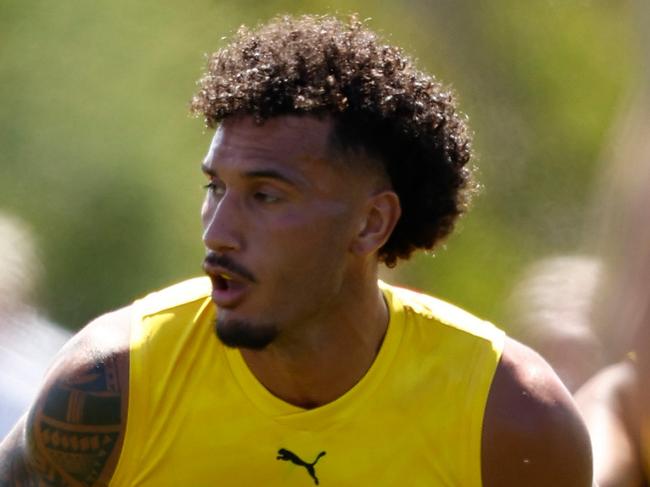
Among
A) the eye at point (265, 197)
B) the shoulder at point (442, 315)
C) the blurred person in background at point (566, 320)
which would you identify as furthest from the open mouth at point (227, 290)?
the blurred person in background at point (566, 320)

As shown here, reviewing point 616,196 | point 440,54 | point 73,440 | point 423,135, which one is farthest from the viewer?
point 440,54

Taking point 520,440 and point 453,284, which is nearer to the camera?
point 520,440

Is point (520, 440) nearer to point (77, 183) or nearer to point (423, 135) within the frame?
point (423, 135)

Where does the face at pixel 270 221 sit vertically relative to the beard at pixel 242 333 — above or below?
above

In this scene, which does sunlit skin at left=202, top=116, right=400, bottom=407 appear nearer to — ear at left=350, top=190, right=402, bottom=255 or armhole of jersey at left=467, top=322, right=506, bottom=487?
ear at left=350, top=190, right=402, bottom=255

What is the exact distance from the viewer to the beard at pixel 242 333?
3482 millimetres

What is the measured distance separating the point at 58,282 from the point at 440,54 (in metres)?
1.72

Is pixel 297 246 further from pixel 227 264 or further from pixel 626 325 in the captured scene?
pixel 626 325

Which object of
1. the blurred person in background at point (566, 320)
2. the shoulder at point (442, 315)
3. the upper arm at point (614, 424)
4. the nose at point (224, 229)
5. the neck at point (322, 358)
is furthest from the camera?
the blurred person in background at point (566, 320)

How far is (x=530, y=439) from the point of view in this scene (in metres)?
3.64

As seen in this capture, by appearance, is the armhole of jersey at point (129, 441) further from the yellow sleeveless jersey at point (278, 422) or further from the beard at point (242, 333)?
the beard at point (242, 333)

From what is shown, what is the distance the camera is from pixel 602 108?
6961mm

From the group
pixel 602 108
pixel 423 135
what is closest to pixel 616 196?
pixel 423 135

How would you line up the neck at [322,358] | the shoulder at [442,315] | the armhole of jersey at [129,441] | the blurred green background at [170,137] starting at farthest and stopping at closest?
the blurred green background at [170,137]
the shoulder at [442,315]
the neck at [322,358]
the armhole of jersey at [129,441]
